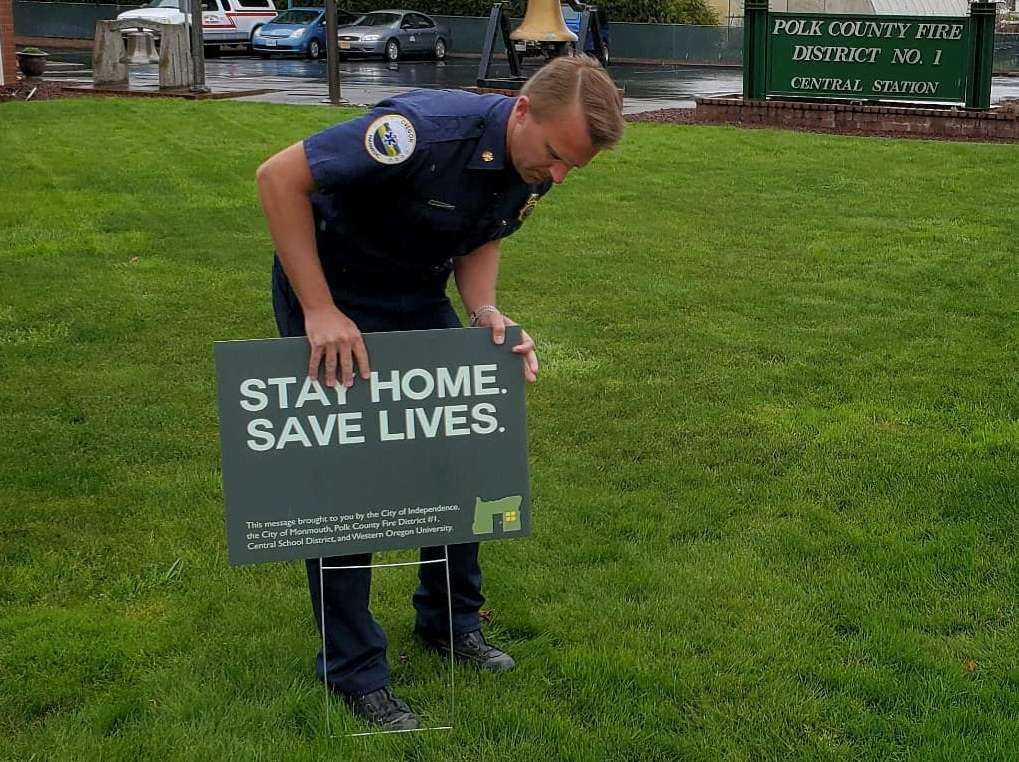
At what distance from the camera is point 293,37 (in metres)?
33.0

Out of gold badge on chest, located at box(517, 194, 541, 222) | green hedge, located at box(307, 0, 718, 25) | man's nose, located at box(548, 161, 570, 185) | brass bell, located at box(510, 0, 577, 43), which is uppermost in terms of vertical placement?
green hedge, located at box(307, 0, 718, 25)

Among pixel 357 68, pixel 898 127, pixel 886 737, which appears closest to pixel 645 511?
pixel 886 737

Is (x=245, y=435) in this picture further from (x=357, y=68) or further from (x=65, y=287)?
(x=357, y=68)

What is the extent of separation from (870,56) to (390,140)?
13872 mm

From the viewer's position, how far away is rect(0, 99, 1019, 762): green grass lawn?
→ 3316mm

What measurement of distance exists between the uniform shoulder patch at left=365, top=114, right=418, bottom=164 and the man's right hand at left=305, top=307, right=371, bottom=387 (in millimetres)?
364

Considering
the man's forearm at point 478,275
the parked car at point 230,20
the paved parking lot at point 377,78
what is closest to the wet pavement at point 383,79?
the paved parking lot at point 377,78

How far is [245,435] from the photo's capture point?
296cm

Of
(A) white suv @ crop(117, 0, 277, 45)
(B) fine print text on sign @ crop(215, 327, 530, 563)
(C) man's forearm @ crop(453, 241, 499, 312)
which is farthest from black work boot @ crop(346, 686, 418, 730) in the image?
(A) white suv @ crop(117, 0, 277, 45)

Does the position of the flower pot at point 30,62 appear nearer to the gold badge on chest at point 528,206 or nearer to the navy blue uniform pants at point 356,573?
the navy blue uniform pants at point 356,573

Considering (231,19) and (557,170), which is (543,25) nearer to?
(231,19)

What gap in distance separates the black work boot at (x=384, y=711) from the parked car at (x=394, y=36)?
30.9m

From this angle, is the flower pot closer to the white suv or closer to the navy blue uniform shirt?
the white suv

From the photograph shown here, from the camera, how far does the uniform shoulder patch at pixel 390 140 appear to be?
108 inches
